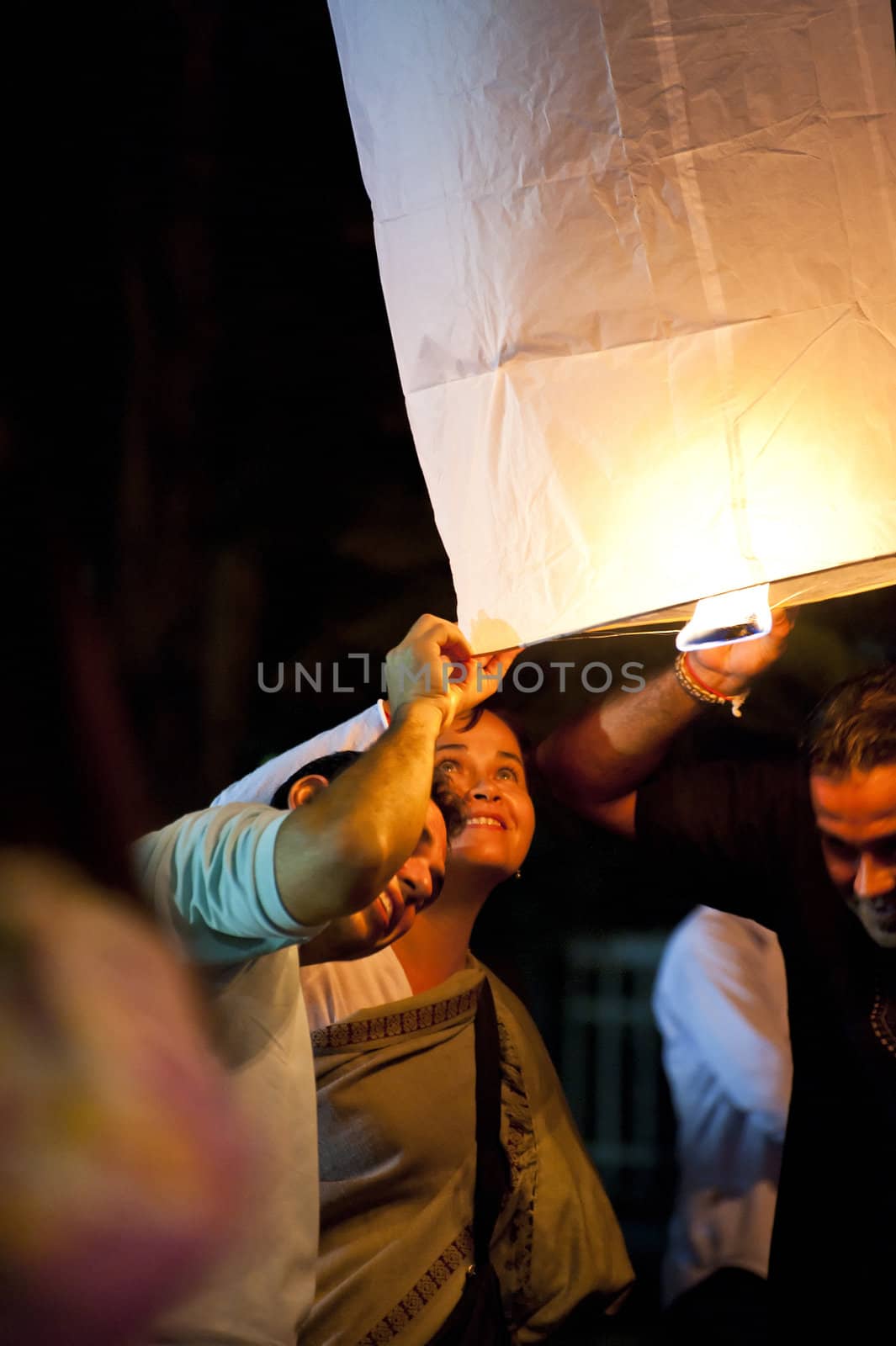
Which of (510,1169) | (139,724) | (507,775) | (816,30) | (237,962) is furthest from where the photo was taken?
(139,724)

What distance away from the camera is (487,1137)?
134 cm

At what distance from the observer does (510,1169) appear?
1349 millimetres

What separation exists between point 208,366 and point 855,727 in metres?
1.13

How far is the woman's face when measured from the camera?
1437 mm

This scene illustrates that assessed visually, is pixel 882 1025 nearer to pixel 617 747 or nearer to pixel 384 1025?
pixel 617 747

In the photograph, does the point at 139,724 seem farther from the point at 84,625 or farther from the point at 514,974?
the point at 514,974

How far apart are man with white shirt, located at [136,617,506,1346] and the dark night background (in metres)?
0.64

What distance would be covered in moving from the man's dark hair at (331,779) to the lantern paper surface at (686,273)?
0.59 m

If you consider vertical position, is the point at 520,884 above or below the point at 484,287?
below

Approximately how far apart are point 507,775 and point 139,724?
56 cm

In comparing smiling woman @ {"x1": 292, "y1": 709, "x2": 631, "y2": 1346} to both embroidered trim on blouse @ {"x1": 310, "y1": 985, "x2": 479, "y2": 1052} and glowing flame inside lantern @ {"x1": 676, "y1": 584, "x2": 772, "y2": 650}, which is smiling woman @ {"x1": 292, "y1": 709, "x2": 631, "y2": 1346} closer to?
embroidered trim on blouse @ {"x1": 310, "y1": 985, "x2": 479, "y2": 1052}

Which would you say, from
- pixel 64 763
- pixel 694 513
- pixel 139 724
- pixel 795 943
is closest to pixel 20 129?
pixel 139 724

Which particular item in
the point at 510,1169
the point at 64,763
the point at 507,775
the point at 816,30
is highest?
the point at 816,30

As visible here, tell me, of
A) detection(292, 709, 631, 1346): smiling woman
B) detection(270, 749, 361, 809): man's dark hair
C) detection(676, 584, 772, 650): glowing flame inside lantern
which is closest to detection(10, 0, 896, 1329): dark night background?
detection(270, 749, 361, 809): man's dark hair
